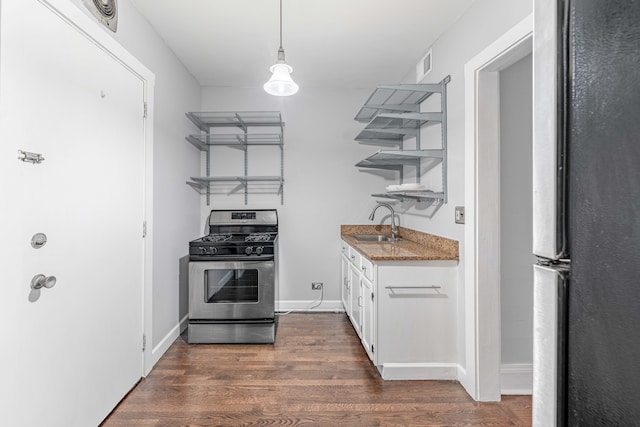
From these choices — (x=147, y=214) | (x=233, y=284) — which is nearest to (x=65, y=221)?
(x=147, y=214)

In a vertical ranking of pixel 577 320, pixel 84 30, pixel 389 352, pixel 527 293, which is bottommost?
pixel 389 352

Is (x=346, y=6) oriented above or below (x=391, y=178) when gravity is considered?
above

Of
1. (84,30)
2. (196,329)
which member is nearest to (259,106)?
(84,30)

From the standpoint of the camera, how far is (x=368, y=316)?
7.72 ft

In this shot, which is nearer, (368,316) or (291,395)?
(291,395)

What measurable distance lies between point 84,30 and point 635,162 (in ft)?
6.93

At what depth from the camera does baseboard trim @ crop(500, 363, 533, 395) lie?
204cm

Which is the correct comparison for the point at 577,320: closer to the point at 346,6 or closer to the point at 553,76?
the point at 553,76

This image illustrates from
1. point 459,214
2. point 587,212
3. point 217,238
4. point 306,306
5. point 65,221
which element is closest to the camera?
point 587,212

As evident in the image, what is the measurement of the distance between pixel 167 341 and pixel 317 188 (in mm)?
2057

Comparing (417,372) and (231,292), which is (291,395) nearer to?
(417,372)

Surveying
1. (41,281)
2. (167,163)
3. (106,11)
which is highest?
(106,11)

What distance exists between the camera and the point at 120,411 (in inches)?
73.1

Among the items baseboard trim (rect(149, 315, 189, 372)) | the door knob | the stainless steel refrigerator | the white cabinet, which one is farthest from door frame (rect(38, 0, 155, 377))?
the stainless steel refrigerator
